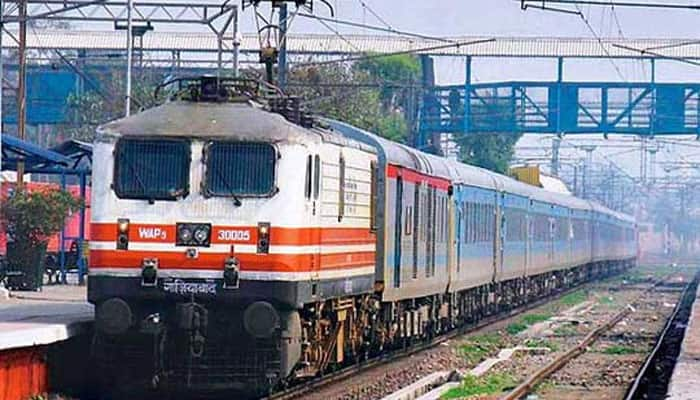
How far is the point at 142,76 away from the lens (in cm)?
6106

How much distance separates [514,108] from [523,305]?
2357 cm

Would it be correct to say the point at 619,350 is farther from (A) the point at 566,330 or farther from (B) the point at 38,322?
(B) the point at 38,322

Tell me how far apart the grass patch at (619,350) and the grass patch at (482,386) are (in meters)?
A: 5.77

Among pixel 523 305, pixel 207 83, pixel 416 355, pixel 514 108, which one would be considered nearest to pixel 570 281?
pixel 514 108

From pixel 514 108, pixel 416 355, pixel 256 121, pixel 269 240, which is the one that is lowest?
pixel 416 355

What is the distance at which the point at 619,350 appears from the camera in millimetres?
28234

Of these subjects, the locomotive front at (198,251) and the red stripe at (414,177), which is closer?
the locomotive front at (198,251)

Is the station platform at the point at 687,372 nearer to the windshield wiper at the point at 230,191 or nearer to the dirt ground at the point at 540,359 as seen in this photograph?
the dirt ground at the point at 540,359

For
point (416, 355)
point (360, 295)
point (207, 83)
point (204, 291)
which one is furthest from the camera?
point (416, 355)

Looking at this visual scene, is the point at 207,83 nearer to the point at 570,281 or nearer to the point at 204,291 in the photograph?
the point at 204,291

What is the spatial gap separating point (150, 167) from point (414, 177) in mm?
8276

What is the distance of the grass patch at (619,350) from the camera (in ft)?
91.1

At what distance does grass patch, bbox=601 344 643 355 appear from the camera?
27.8m

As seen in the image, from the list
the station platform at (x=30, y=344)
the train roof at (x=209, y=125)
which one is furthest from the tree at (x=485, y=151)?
the train roof at (x=209, y=125)
